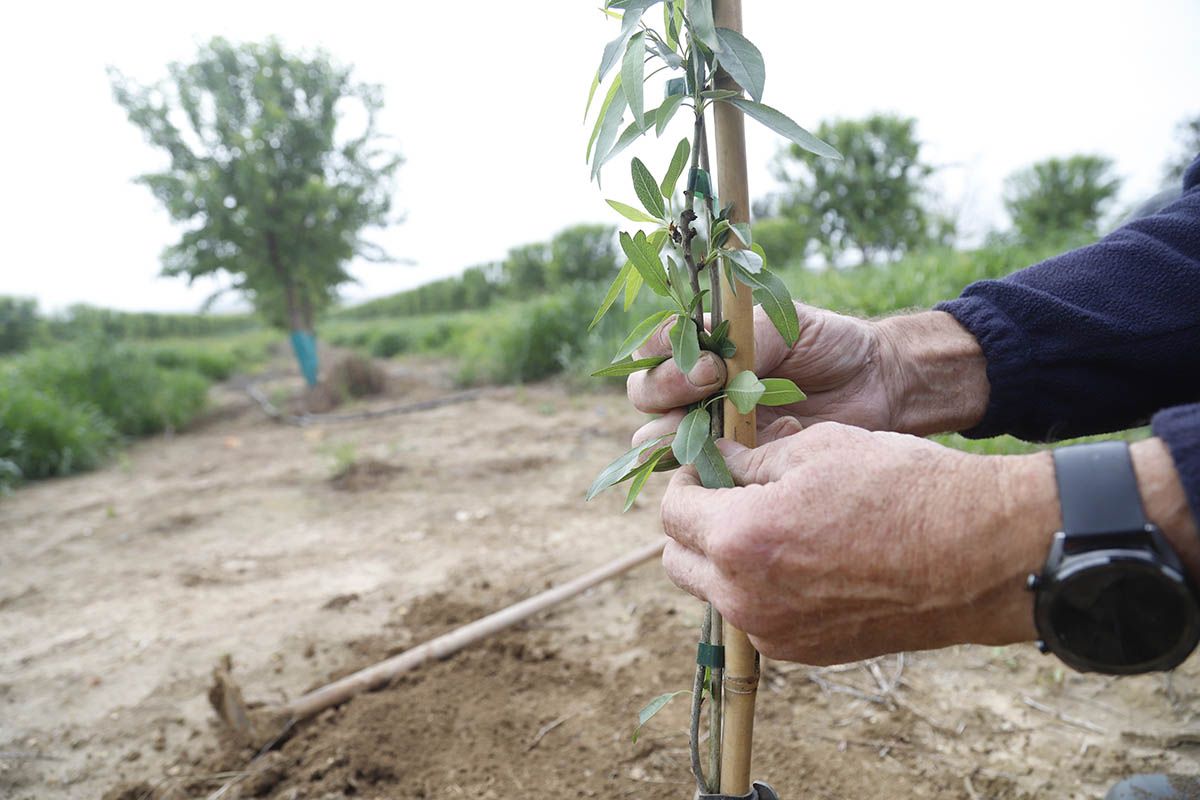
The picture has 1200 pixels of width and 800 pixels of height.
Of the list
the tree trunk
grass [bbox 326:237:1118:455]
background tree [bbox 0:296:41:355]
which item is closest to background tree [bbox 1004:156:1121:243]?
grass [bbox 326:237:1118:455]

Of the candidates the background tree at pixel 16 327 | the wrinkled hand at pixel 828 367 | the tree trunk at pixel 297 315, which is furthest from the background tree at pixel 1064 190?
the background tree at pixel 16 327

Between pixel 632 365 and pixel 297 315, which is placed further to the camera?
pixel 297 315

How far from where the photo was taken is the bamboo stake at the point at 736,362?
2.94ft

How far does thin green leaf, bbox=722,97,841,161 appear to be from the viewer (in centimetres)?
86

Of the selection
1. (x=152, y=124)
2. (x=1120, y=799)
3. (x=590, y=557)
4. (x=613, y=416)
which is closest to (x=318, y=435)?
(x=613, y=416)

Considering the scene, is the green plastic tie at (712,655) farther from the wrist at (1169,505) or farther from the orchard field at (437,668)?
the orchard field at (437,668)

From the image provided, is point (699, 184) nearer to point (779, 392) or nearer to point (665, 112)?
point (665, 112)

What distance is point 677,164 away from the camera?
3.04 feet

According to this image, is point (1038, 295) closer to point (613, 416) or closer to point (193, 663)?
point (193, 663)

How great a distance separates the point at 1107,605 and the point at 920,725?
120cm

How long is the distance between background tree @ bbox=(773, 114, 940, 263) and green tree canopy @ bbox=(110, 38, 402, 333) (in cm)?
1462

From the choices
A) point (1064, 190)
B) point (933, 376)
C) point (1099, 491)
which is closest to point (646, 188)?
point (1099, 491)

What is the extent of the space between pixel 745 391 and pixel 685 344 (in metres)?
0.10

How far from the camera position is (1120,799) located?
1.27 meters
